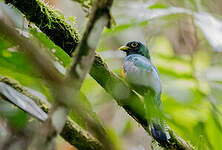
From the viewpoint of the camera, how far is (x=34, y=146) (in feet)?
2.52

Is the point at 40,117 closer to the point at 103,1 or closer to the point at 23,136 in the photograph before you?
the point at 103,1

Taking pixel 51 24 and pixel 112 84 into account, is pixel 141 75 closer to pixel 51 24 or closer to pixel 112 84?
pixel 112 84

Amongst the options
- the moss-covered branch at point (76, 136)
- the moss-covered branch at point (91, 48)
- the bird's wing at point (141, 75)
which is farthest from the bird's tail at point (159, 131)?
the moss-covered branch at point (91, 48)

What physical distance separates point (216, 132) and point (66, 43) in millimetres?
2016

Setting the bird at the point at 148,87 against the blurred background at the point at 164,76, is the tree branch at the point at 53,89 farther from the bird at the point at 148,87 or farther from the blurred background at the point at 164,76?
the bird at the point at 148,87

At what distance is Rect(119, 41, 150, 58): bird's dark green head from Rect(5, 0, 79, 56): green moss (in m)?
1.68

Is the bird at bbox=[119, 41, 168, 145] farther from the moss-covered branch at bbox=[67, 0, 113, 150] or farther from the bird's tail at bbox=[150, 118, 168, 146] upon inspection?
the moss-covered branch at bbox=[67, 0, 113, 150]

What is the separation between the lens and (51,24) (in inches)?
68.4

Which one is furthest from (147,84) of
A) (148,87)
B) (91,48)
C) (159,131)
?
(91,48)

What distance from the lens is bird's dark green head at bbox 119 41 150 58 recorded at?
3.44m

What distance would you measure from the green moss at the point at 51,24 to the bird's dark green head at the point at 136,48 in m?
1.68

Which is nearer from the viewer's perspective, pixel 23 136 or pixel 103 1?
pixel 103 1

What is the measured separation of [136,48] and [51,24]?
6.05ft

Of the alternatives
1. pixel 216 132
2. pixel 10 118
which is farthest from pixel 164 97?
pixel 10 118
